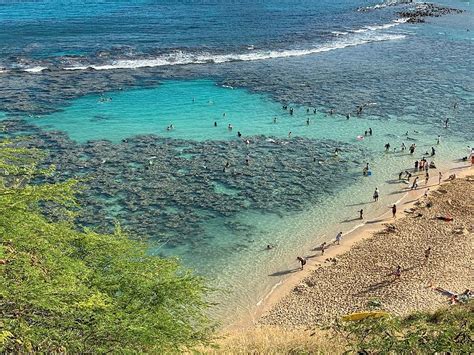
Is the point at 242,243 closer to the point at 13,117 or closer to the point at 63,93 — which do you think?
the point at 13,117

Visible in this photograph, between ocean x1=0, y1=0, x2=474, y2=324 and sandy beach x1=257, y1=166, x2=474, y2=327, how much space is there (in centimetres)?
113

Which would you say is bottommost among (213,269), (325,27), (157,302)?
(213,269)

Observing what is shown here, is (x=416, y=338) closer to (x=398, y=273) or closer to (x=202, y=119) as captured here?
(x=398, y=273)

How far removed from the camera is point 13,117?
43250 millimetres

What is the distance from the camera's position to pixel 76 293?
398 inches

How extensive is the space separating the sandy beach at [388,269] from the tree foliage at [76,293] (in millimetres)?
10022

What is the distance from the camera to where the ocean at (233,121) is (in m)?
28.2

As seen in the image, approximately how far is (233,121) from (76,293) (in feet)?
117

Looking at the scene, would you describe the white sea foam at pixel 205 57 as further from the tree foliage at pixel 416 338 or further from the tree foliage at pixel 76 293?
the tree foliage at pixel 416 338

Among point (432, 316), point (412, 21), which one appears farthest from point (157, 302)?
point (412, 21)

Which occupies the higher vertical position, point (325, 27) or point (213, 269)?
point (325, 27)

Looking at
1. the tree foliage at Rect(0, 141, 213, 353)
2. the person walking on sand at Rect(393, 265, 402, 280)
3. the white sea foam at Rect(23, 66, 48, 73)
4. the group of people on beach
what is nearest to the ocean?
the white sea foam at Rect(23, 66, 48, 73)

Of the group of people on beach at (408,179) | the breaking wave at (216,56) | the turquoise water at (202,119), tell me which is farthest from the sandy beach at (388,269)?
the breaking wave at (216,56)

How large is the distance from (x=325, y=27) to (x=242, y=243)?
2737 inches
